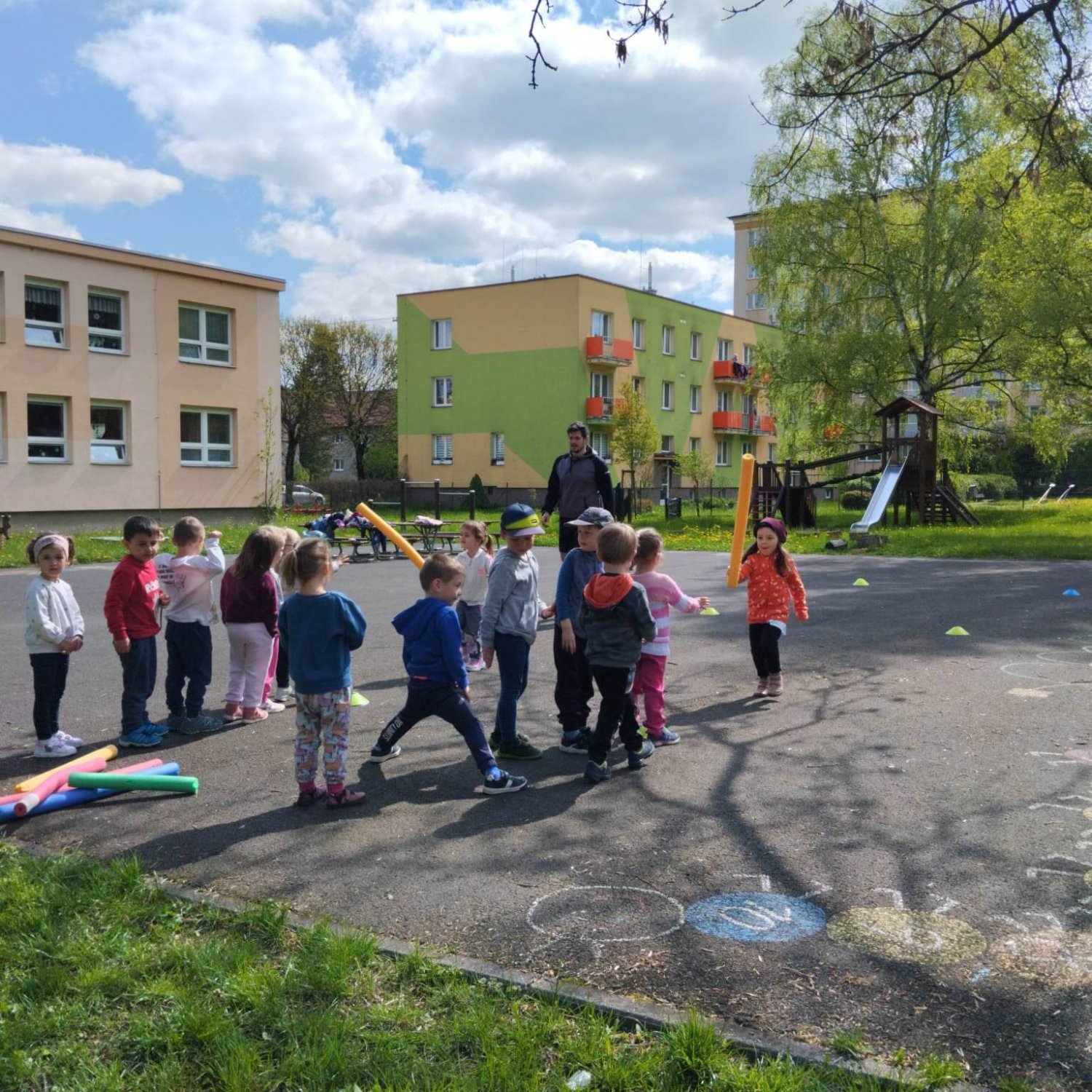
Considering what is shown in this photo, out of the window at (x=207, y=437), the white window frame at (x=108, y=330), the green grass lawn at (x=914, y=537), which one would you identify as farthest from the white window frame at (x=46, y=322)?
the green grass lawn at (x=914, y=537)

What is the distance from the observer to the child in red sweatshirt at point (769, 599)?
7.91m

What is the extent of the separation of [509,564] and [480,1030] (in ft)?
11.2

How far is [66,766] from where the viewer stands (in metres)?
5.72

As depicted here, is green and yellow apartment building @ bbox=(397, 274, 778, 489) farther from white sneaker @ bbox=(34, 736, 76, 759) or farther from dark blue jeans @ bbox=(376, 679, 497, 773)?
dark blue jeans @ bbox=(376, 679, 497, 773)

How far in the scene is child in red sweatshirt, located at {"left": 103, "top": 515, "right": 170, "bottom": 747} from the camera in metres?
6.52

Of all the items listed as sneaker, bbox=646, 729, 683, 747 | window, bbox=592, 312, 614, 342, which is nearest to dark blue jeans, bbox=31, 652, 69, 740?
sneaker, bbox=646, 729, 683, 747

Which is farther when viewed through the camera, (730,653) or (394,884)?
(730,653)

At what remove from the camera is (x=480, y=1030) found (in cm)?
308

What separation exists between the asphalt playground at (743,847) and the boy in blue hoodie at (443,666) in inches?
9.6

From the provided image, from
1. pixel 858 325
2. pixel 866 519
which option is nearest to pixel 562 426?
pixel 858 325

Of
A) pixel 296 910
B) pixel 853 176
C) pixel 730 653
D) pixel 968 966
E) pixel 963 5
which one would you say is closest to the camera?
pixel 968 966

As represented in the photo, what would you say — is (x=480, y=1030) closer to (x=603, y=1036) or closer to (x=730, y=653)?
(x=603, y=1036)

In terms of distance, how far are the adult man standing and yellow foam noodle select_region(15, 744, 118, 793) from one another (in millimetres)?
4418

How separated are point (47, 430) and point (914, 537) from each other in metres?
21.7
